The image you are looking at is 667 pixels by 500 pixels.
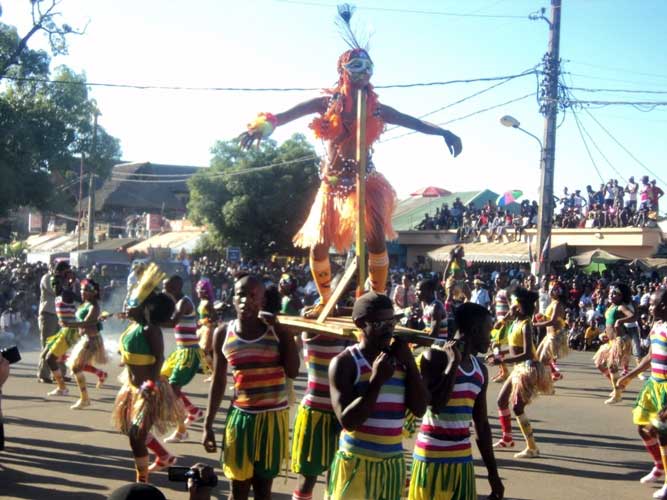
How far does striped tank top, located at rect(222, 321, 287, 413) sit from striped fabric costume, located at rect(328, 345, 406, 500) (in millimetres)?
922

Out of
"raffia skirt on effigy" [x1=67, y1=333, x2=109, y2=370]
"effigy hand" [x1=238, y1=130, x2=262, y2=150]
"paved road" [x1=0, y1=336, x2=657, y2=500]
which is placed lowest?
"paved road" [x1=0, y1=336, x2=657, y2=500]

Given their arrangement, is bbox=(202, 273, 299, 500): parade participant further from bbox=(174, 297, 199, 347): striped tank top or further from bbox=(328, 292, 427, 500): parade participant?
bbox=(174, 297, 199, 347): striped tank top

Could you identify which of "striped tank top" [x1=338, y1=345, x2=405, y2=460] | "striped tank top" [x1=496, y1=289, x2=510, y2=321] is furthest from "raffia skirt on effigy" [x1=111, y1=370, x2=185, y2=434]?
"striped tank top" [x1=496, y1=289, x2=510, y2=321]

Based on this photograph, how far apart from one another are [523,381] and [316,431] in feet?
11.3

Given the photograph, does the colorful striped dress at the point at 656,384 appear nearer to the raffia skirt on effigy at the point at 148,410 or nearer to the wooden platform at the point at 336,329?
the wooden platform at the point at 336,329

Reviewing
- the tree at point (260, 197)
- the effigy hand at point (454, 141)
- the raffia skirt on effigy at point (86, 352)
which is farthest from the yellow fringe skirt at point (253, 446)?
the tree at point (260, 197)

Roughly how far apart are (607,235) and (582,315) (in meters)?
5.61

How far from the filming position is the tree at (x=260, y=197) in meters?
33.8

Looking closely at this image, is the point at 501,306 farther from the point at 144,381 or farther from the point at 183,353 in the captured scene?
the point at 144,381

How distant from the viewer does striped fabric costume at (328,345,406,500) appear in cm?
379

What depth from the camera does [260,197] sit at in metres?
34.0

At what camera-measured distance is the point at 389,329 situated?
3.78 m

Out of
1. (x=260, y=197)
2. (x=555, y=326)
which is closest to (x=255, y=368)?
(x=555, y=326)

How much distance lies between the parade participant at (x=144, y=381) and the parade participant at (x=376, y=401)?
2449 mm
